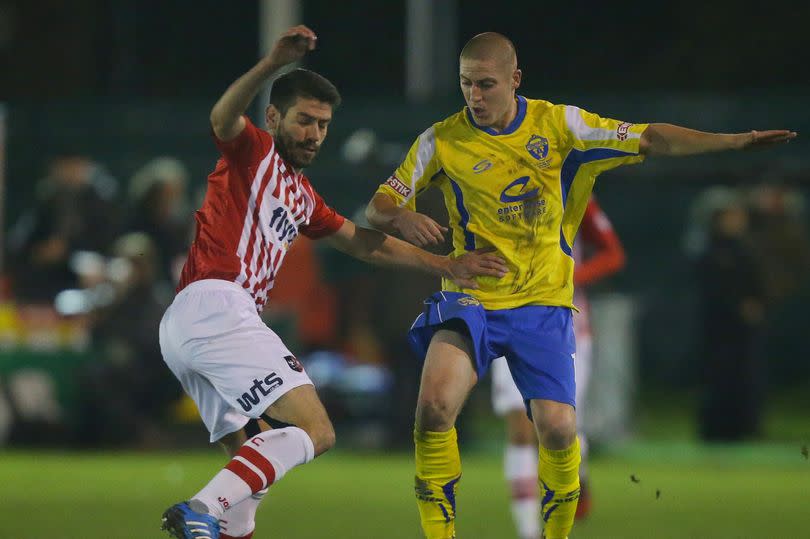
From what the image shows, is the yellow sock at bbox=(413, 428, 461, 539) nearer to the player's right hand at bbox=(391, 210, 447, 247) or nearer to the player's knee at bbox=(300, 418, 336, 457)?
the player's knee at bbox=(300, 418, 336, 457)

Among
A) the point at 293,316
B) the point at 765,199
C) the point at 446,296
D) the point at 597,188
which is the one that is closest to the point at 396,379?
the point at 293,316

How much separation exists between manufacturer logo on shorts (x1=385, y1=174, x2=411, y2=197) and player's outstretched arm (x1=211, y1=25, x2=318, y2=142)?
3.11 ft

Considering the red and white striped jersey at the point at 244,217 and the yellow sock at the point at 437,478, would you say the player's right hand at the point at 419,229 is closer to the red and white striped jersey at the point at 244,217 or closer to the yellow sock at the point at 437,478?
the red and white striped jersey at the point at 244,217

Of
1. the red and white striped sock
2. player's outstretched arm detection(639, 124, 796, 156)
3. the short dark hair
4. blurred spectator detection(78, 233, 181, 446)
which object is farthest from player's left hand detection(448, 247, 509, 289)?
blurred spectator detection(78, 233, 181, 446)

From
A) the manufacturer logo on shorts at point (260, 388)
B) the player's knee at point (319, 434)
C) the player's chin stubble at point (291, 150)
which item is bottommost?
the player's knee at point (319, 434)

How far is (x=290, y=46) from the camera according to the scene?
611 cm

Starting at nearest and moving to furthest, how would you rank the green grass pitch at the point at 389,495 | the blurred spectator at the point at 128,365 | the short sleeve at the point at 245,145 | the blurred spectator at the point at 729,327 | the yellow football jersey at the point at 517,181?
the short sleeve at the point at 245,145 < the yellow football jersey at the point at 517,181 < the green grass pitch at the point at 389,495 < the blurred spectator at the point at 128,365 < the blurred spectator at the point at 729,327

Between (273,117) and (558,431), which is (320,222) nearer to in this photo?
(273,117)

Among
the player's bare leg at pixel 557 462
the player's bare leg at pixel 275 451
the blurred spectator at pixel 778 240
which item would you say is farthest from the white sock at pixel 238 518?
the blurred spectator at pixel 778 240

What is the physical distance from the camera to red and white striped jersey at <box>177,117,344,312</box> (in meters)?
6.61

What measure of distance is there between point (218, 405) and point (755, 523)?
13.2 ft

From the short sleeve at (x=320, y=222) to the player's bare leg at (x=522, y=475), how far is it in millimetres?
2149

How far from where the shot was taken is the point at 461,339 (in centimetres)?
702

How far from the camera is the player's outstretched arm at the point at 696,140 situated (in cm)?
664
